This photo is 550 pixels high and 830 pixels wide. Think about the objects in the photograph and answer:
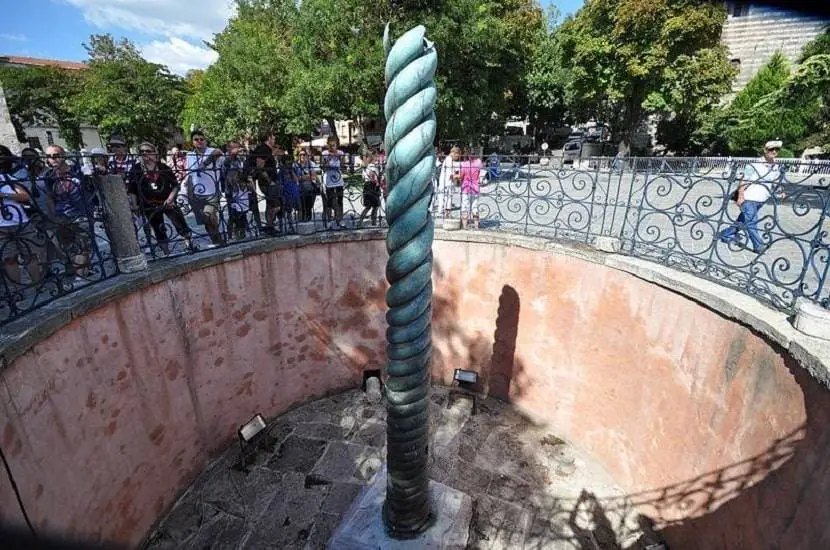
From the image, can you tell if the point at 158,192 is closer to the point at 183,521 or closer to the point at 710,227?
the point at 183,521

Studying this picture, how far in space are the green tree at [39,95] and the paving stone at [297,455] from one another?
42983mm

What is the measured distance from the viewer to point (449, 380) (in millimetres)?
7359

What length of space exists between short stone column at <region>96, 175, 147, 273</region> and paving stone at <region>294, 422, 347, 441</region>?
3288 millimetres

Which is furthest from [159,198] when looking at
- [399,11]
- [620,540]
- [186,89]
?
[186,89]

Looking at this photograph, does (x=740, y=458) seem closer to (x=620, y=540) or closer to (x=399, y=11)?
(x=620, y=540)

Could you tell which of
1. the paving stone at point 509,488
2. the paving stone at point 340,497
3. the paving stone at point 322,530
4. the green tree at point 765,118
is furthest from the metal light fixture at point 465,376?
the green tree at point 765,118

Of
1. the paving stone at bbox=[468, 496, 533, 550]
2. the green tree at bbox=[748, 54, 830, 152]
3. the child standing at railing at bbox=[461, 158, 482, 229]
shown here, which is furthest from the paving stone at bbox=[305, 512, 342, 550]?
the green tree at bbox=[748, 54, 830, 152]

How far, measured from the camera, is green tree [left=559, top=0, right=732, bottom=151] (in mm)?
18844

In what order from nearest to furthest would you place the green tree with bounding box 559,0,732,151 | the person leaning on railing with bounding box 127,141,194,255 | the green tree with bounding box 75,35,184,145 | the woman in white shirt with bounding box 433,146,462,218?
the person leaning on railing with bounding box 127,141,194,255, the woman in white shirt with bounding box 433,146,462,218, the green tree with bounding box 559,0,732,151, the green tree with bounding box 75,35,184,145

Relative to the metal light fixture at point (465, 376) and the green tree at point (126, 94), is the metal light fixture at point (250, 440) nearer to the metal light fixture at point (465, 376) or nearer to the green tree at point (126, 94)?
the metal light fixture at point (465, 376)

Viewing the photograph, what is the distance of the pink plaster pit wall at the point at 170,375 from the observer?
11.6ft

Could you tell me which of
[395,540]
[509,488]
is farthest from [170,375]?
[509,488]

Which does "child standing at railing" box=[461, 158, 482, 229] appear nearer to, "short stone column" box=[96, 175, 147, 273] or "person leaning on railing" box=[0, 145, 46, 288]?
"short stone column" box=[96, 175, 147, 273]

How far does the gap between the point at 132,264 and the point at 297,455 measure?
3.31m
